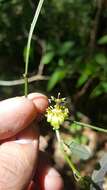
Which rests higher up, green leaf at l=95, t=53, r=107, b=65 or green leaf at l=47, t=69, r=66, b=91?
green leaf at l=95, t=53, r=107, b=65

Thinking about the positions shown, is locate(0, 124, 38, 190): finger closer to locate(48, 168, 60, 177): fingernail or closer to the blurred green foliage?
locate(48, 168, 60, 177): fingernail

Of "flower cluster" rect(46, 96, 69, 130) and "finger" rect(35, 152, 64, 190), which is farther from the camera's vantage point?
"finger" rect(35, 152, 64, 190)

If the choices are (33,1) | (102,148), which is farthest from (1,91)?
(33,1)

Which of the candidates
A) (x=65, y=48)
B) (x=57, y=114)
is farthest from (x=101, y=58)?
(x=57, y=114)

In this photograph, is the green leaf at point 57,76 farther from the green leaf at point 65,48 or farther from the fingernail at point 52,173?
the fingernail at point 52,173

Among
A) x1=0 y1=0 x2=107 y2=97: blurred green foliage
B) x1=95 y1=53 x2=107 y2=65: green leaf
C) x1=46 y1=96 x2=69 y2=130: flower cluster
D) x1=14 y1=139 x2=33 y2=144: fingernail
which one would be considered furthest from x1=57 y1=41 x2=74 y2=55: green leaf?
x1=46 y1=96 x2=69 y2=130: flower cluster
